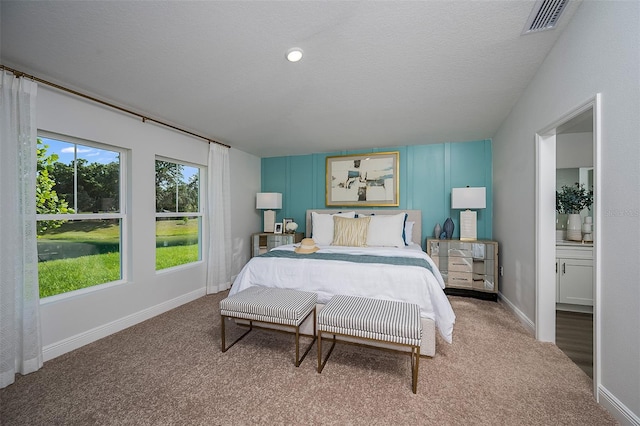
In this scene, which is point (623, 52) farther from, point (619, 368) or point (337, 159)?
point (337, 159)

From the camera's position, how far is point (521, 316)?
2.70 m

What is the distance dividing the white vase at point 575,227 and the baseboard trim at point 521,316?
1.14 m

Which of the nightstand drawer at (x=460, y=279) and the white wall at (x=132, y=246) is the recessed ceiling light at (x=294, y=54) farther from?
the nightstand drawer at (x=460, y=279)

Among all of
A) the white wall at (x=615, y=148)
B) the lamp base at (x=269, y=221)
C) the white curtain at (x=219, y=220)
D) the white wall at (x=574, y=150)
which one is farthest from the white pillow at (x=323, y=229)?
the white wall at (x=574, y=150)

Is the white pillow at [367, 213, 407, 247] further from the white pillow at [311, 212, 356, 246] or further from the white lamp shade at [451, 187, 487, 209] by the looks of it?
the white lamp shade at [451, 187, 487, 209]

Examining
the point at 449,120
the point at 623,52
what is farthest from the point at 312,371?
the point at 449,120

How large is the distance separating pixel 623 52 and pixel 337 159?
144 inches

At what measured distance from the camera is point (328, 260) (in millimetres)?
2588

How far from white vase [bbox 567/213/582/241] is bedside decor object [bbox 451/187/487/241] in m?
0.95

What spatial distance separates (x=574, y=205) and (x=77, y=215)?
18.3ft

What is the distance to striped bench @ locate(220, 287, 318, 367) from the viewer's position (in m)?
2.00

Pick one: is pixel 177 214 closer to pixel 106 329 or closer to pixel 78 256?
pixel 78 256

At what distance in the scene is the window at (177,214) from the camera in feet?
10.9

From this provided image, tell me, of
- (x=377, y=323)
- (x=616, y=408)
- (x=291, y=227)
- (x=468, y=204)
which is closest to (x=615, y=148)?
(x=616, y=408)
